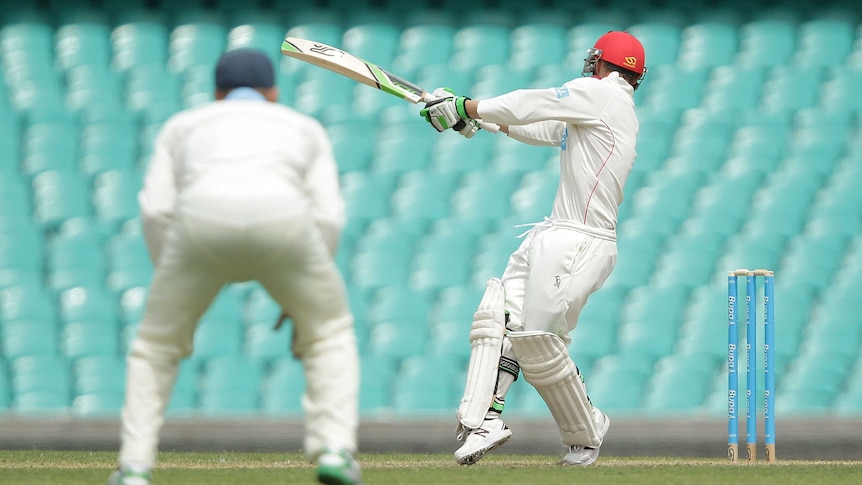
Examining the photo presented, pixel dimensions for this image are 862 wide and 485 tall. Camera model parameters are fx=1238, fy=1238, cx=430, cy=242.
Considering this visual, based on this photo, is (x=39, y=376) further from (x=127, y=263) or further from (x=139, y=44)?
(x=139, y=44)

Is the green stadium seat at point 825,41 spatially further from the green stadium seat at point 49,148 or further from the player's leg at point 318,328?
the player's leg at point 318,328

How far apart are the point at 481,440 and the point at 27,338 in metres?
3.32

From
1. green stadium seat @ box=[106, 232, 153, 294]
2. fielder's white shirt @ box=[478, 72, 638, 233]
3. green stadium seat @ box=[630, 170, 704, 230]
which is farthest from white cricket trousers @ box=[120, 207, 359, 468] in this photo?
green stadium seat @ box=[630, 170, 704, 230]

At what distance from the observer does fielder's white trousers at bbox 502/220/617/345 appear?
12.8ft

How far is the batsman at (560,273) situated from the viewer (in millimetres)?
3896

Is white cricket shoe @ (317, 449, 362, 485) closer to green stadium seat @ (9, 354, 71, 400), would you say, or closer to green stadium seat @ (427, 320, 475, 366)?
green stadium seat @ (427, 320, 475, 366)

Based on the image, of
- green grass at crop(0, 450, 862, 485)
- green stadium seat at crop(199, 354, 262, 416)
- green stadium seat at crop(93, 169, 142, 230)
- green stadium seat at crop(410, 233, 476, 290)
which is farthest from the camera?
green stadium seat at crop(93, 169, 142, 230)

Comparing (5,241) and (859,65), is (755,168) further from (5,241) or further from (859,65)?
(5,241)

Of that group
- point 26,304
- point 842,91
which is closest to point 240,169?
point 26,304

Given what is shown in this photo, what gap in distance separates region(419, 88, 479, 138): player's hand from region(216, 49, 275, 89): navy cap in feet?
4.39

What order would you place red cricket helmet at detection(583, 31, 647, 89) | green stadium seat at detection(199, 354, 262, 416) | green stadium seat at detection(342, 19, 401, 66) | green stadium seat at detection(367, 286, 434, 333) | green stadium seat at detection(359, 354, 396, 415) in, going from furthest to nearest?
green stadium seat at detection(342, 19, 401, 66)
green stadium seat at detection(367, 286, 434, 333)
green stadium seat at detection(359, 354, 396, 415)
green stadium seat at detection(199, 354, 262, 416)
red cricket helmet at detection(583, 31, 647, 89)

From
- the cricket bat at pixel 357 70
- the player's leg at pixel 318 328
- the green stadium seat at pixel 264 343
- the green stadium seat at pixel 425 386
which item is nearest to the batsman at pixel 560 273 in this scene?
the cricket bat at pixel 357 70

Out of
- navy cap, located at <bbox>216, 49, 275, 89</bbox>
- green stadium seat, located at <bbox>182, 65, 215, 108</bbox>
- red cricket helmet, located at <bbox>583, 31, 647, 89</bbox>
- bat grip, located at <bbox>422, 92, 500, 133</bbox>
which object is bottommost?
navy cap, located at <bbox>216, 49, 275, 89</bbox>

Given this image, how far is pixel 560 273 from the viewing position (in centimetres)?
391
